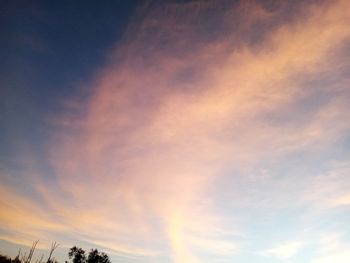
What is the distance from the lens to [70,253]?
96875mm

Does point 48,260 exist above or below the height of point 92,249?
below

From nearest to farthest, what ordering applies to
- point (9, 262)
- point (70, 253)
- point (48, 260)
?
point (9, 262)
point (48, 260)
point (70, 253)

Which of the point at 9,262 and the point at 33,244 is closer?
the point at 9,262

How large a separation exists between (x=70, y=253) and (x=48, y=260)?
9753mm

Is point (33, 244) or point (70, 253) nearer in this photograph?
point (33, 244)

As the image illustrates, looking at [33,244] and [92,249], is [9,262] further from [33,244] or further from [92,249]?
[92,249]

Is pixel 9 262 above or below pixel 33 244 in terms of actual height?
below

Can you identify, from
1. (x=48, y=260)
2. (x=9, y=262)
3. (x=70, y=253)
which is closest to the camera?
(x=9, y=262)

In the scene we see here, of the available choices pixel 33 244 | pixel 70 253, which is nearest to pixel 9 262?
pixel 33 244

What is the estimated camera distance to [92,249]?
3915 inches

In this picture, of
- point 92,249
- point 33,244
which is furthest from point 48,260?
Result: point 92,249

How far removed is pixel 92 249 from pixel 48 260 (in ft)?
48.0

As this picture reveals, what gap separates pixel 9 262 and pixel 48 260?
31.4ft

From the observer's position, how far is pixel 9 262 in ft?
268
